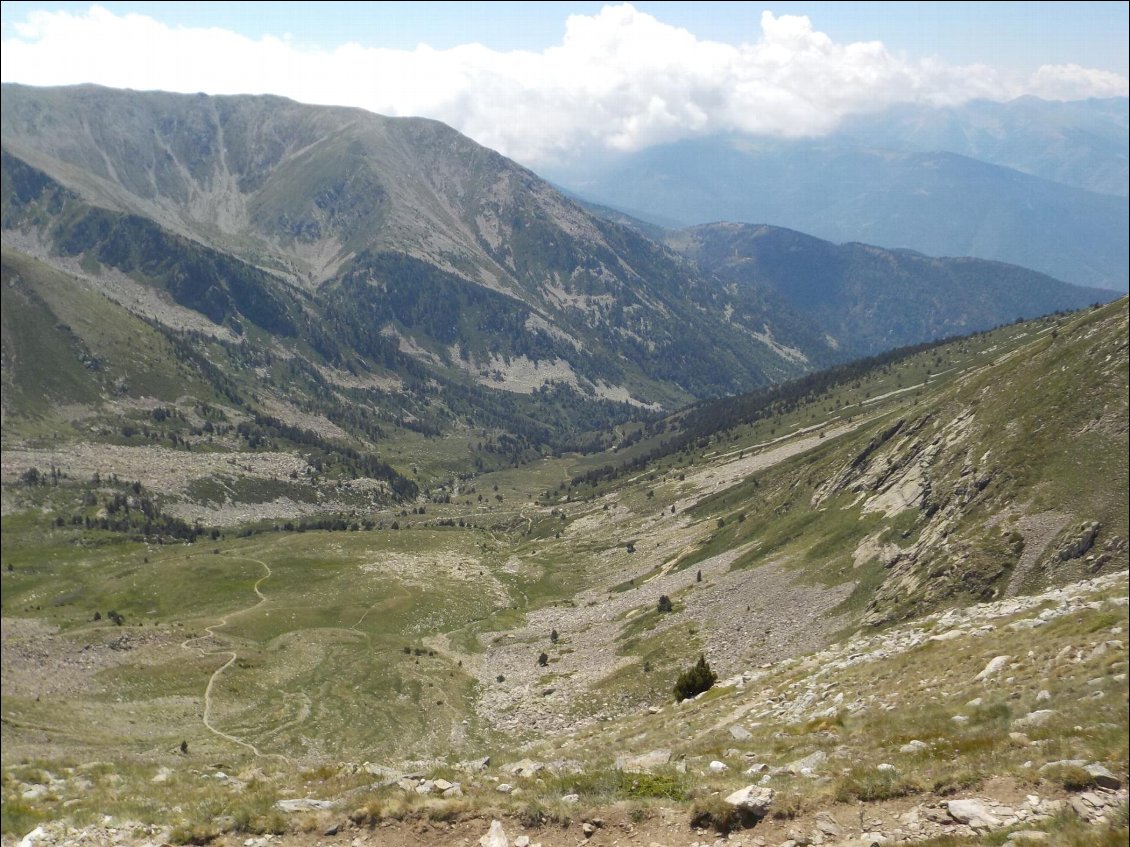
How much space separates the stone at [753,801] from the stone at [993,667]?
13.1 m

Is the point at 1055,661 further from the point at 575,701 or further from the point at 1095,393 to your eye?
the point at 575,701

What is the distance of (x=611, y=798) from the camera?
63.6 feet

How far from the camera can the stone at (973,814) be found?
13461 mm

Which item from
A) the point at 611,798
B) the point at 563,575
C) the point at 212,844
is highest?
the point at 611,798

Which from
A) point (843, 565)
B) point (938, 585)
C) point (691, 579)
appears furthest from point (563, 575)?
point (938, 585)

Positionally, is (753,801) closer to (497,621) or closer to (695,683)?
(695,683)

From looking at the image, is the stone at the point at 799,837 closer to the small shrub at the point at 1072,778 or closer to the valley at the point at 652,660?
the valley at the point at 652,660

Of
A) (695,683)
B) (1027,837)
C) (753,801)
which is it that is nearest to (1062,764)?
(1027,837)

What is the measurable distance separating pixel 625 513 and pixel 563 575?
1645 inches

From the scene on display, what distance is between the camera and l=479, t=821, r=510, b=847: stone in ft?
59.9

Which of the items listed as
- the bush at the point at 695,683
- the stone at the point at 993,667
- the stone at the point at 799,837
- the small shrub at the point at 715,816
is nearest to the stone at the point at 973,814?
the stone at the point at 799,837

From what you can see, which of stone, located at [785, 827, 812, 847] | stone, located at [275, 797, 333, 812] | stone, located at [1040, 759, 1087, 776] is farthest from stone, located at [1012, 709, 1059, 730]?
stone, located at [275, 797, 333, 812]

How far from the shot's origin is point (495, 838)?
1852 centimetres

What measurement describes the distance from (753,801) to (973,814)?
16.0 ft
